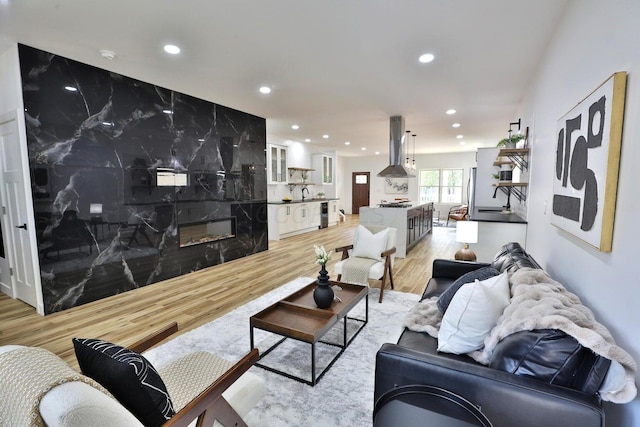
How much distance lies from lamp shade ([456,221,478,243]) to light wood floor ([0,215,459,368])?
0.91 meters

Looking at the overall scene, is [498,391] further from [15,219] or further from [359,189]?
[359,189]

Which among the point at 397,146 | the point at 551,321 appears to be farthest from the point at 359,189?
the point at 551,321

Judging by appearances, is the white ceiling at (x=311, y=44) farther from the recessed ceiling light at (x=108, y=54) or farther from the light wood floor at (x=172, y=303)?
the light wood floor at (x=172, y=303)

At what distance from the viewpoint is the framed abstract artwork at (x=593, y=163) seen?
1.33m

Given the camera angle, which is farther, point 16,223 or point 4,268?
point 4,268

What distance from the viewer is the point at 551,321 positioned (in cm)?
118

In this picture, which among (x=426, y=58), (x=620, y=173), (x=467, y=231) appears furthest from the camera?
(x=467, y=231)

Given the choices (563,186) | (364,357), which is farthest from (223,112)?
(563,186)

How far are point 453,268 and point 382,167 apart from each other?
981 cm

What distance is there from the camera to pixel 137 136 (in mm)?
3924

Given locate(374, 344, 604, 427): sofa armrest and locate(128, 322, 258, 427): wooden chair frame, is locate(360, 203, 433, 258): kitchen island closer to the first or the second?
locate(374, 344, 604, 427): sofa armrest

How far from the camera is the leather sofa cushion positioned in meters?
1.10

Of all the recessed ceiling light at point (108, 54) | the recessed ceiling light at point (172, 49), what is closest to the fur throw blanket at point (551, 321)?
the recessed ceiling light at point (172, 49)

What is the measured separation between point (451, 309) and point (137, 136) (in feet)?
13.7
